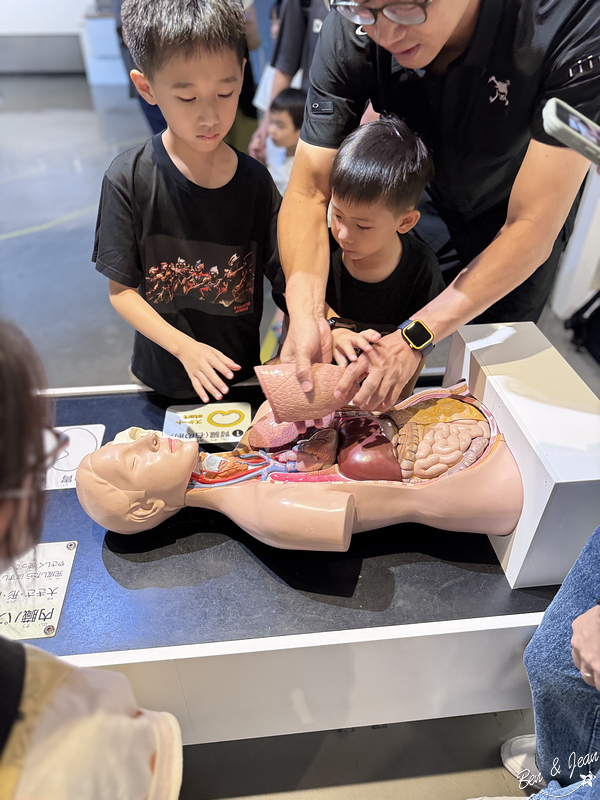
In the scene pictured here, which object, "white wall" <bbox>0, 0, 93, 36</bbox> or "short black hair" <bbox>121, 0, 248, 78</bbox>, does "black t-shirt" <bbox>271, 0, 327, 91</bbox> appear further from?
"white wall" <bbox>0, 0, 93, 36</bbox>

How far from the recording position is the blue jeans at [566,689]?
1026 mm

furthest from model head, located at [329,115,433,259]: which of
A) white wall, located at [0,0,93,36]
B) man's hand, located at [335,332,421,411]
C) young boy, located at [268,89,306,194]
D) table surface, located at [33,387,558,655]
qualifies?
white wall, located at [0,0,93,36]

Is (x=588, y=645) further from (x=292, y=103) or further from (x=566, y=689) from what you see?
(x=292, y=103)

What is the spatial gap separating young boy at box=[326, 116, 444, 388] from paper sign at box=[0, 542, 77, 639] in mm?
729

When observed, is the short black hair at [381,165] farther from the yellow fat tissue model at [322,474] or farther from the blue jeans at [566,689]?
the blue jeans at [566,689]

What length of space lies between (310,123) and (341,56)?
0.47 feet

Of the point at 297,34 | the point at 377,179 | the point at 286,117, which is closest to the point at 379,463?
the point at 377,179

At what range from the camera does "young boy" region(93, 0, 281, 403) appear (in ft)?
3.64

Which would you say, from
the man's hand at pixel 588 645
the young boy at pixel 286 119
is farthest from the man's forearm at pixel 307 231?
the young boy at pixel 286 119

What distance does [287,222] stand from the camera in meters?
1.33

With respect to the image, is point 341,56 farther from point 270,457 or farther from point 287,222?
point 270,457

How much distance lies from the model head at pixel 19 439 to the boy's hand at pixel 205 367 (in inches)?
29.7

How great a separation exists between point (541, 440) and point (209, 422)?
0.86 m

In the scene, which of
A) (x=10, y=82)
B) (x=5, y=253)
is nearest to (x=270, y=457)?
(x=5, y=253)
